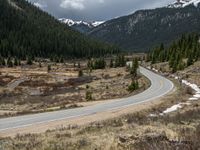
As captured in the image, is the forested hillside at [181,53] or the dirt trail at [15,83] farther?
the forested hillside at [181,53]

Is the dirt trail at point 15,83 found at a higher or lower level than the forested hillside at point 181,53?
lower

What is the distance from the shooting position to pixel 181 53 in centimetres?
12412

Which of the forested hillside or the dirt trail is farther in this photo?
the forested hillside

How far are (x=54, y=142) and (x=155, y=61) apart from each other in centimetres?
13197

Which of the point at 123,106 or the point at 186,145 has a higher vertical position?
the point at 186,145

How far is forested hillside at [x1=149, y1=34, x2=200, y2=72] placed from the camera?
10200 cm

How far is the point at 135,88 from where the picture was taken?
67188 mm

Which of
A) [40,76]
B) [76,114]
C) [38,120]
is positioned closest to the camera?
[38,120]

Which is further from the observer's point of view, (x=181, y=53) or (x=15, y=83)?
(x=181, y=53)

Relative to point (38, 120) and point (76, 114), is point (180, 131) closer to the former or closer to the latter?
point (38, 120)

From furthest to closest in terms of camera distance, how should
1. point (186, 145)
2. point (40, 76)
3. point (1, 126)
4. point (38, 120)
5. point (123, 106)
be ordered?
point (40, 76) < point (123, 106) < point (38, 120) < point (1, 126) < point (186, 145)

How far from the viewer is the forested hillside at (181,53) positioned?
10200 cm

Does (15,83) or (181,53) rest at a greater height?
(181,53)

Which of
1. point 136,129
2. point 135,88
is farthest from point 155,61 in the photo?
point 136,129
